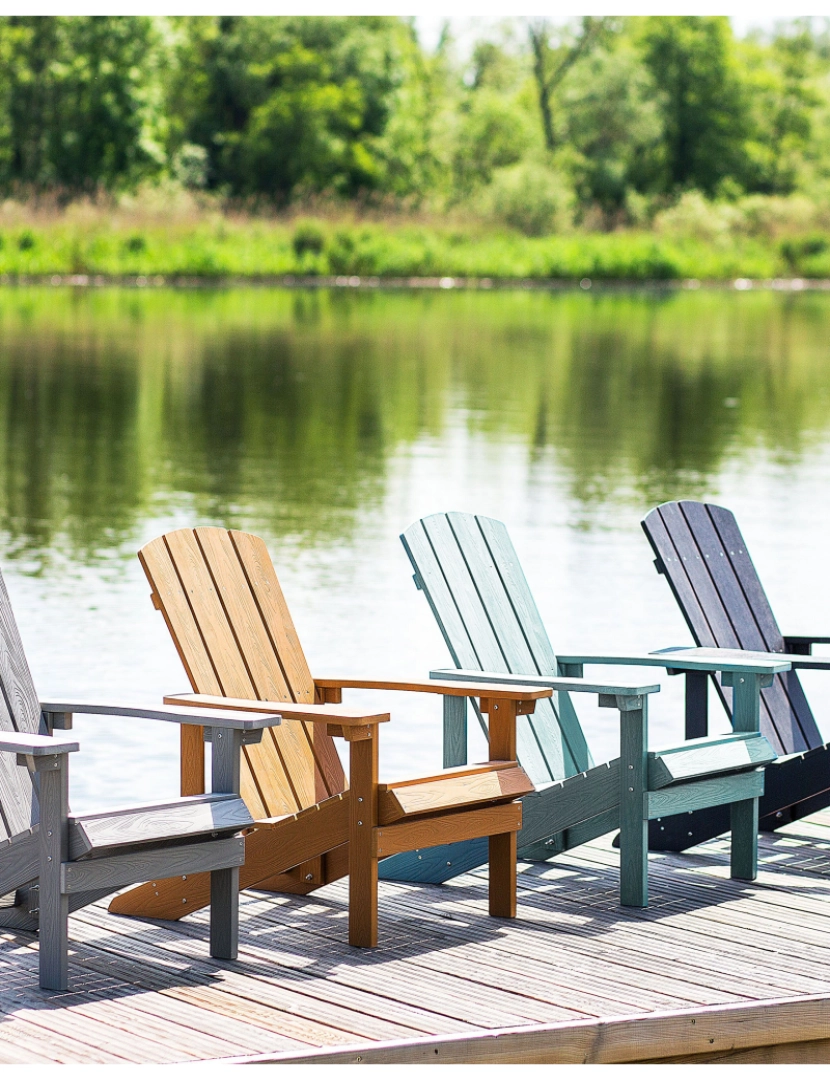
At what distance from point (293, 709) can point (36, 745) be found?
26.1 inches

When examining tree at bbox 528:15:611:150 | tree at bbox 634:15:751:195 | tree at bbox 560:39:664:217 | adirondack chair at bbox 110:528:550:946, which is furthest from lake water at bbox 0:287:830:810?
tree at bbox 528:15:611:150

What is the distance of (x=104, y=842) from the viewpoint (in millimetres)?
3658

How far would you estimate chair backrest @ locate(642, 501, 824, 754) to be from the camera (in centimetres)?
543

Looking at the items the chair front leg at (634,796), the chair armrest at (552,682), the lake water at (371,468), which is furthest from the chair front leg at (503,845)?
the lake water at (371,468)

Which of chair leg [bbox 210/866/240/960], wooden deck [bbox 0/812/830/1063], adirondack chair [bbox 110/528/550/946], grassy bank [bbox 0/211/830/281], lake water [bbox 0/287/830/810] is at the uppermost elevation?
grassy bank [bbox 0/211/830/281]

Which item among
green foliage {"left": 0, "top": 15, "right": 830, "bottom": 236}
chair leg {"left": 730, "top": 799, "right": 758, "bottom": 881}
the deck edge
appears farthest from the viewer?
green foliage {"left": 0, "top": 15, "right": 830, "bottom": 236}

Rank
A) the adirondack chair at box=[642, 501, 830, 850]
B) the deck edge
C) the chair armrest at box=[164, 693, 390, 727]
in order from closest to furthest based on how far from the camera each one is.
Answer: the deck edge
the chair armrest at box=[164, 693, 390, 727]
the adirondack chair at box=[642, 501, 830, 850]

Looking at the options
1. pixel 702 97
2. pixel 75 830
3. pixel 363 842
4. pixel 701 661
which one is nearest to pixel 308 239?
pixel 702 97

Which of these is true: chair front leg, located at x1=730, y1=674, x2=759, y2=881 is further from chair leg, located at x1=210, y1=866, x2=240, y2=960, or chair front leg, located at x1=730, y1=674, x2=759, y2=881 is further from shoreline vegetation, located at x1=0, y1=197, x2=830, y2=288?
shoreline vegetation, located at x1=0, y1=197, x2=830, y2=288

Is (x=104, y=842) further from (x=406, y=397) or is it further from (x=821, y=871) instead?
(x=406, y=397)

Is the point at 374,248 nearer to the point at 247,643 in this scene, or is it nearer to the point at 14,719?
the point at 247,643

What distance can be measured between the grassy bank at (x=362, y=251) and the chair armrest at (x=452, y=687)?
37525 millimetres

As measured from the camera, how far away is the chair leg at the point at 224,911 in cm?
399

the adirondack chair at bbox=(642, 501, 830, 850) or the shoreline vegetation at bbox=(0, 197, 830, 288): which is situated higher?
the shoreline vegetation at bbox=(0, 197, 830, 288)
